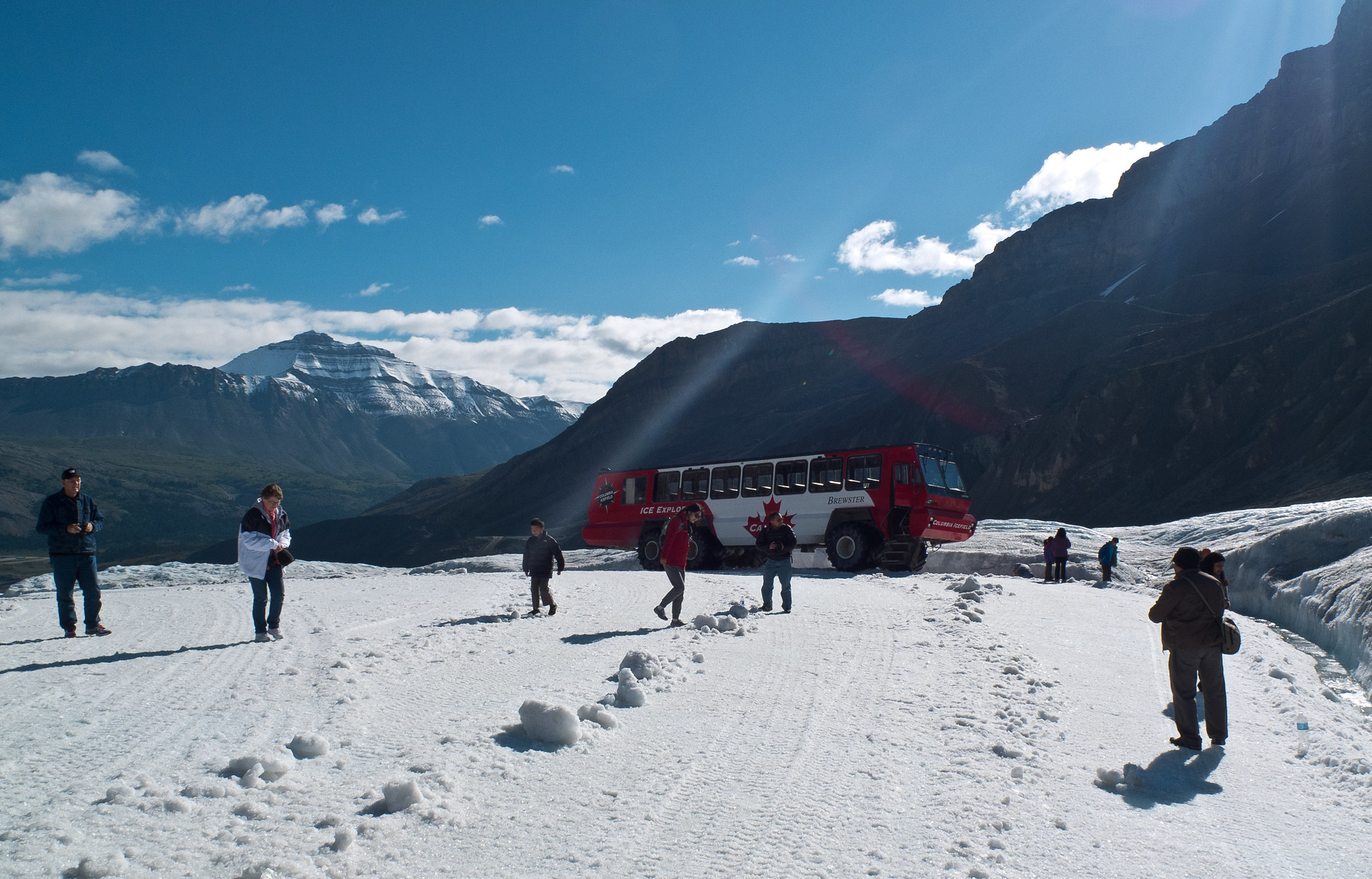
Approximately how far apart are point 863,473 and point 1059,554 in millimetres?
5119

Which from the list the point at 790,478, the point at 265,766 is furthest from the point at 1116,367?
the point at 265,766

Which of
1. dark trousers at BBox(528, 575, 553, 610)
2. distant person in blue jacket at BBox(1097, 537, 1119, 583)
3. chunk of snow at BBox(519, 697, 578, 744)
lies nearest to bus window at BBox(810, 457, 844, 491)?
distant person in blue jacket at BBox(1097, 537, 1119, 583)

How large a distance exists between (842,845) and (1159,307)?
9377 cm

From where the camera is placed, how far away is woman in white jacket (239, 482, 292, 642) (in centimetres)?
893

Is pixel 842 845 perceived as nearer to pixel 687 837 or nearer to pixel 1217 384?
pixel 687 837

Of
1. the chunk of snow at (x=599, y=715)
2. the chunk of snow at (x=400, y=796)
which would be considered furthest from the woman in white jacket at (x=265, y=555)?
the chunk of snow at (x=400, y=796)

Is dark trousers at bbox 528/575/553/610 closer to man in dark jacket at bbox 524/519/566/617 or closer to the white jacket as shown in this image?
man in dark jacket at bbox 524/519/566/617

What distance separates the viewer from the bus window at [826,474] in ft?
74.4

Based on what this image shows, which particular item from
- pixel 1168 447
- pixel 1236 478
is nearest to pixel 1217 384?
pixel 1168 447

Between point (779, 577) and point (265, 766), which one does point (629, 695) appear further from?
point (779, 577)

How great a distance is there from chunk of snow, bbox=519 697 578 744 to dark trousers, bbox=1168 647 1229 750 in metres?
4.40

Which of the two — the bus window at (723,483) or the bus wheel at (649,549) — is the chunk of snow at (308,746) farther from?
the bus wheel at (649,549)

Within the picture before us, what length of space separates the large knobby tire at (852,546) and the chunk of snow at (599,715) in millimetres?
16549

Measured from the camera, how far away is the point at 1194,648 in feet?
22.0
